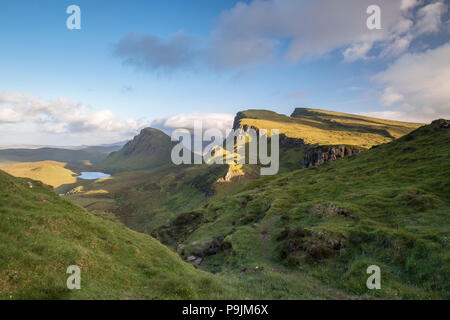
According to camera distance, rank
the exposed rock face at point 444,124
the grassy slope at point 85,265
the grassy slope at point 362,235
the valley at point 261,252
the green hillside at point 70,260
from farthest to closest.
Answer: the exposed rock face at point 444,124 < the grassy slope at point 362,235 < the valley at point 261,252 < the grassy slope at point 85,265 < the green hillside at point 70,260

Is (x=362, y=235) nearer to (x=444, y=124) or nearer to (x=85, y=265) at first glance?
(x=85, y=265)

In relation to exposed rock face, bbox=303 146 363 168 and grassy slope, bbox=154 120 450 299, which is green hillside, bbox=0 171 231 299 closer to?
grassy slope, bbox=154 120 450 299

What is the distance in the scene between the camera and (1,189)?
2175 centimetres

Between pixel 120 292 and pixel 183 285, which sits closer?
pixel 120 292

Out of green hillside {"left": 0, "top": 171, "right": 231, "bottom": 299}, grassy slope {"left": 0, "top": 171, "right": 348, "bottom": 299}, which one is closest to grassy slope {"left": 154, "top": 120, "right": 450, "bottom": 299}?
grassy slope {"left": 0, "top": 171, "right": 348, "bottom": 299}

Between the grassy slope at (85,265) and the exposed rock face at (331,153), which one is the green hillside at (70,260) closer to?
the grassy slope at (85,265)

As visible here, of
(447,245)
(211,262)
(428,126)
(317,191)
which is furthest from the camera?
(428,126)

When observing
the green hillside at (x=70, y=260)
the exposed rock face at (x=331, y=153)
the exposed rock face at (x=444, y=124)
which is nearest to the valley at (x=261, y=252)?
the green hillside at (x=70, y=260)

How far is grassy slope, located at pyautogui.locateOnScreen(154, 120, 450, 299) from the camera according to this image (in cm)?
2021

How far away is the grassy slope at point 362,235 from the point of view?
796 inches
